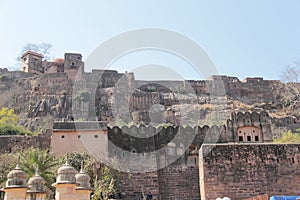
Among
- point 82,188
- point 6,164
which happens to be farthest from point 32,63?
point 82,188

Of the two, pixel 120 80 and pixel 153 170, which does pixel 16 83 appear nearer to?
pixel 120 80

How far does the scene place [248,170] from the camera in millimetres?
14922

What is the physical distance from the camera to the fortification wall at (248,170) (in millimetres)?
14586

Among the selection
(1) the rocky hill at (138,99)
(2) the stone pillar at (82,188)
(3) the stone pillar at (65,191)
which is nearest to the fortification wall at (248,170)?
(2) the stone pillar at (82,188)

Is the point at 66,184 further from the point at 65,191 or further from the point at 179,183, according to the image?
the point at 179,183

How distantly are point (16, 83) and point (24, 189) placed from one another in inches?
1490

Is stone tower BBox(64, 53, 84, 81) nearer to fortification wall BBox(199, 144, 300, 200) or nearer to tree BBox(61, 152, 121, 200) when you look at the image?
tree BBox(61, 152, 121, 200)

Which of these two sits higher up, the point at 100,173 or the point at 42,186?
the point at 100,173

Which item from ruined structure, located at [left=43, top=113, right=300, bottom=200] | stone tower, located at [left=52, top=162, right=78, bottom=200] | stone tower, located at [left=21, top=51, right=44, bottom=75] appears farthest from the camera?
stone tower, located at [left=21, top=51, right=44, bottom=75]

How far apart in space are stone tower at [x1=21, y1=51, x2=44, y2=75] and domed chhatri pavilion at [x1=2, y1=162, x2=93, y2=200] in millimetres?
41365

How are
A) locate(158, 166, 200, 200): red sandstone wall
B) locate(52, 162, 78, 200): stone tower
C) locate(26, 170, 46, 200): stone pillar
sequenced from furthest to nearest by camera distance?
locate(158, 166, 200, 200): red sandstone wall → locate(26, 170, 46, 200): stone pillar → locate(52, 162, 78, 200): stone tower

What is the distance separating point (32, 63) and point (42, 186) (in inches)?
1668

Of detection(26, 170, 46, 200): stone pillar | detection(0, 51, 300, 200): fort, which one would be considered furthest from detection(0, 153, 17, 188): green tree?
detection(26, 170, 46, 200): stone pillar

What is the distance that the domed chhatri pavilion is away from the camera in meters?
8.48
